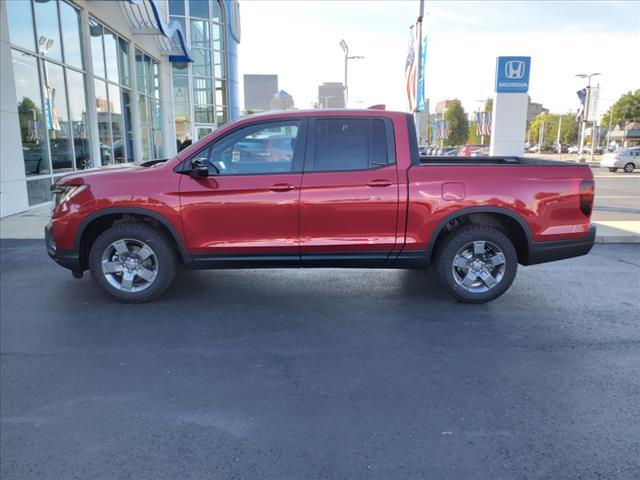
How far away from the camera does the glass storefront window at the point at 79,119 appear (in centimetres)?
1373

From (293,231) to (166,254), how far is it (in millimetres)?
1334

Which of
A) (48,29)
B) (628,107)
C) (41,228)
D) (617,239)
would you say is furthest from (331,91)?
(617,239)

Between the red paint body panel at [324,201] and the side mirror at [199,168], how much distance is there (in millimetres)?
109

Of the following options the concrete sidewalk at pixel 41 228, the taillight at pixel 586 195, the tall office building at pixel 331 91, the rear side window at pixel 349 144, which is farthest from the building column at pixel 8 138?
the tall office building at pixel 331 91

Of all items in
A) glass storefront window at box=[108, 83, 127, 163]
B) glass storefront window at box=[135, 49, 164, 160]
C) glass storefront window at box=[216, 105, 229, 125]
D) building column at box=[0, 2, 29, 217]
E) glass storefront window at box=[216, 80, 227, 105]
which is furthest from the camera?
glass storefront window at box=[216, 105, 229, 125]

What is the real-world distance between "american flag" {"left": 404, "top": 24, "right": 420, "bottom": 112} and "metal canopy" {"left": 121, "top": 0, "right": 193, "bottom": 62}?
8.02 meters

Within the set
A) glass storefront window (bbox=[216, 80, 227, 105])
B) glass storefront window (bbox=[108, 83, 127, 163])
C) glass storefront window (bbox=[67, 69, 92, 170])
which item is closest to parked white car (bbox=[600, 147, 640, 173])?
glass storefront window (bbox=[216, 80, 227, 105])

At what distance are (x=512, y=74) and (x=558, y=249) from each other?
28.9ft

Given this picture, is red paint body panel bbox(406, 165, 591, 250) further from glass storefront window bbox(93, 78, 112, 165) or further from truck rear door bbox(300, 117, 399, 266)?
glass storefront window bbox(93, 78, 112, 165)

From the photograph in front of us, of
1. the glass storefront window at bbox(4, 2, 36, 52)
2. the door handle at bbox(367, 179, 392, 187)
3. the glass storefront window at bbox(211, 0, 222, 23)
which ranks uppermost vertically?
the glass storefront window at bbox(211, 0, 222, 23)

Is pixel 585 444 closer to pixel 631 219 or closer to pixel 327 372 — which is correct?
pixel 327 372

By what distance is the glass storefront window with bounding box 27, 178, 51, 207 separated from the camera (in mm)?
11664

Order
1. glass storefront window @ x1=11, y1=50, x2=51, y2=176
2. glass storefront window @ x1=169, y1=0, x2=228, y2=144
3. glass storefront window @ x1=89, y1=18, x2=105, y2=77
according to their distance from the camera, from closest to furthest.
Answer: glass storefront window @ x1=11, y1=50, x2=51, y2=176 → glass storefront window @ x1=89, y1=18, x2=105, y2=77 → glass storefront window @ x1=169, y1=0, x2=228, y2=144

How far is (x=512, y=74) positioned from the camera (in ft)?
41.0
